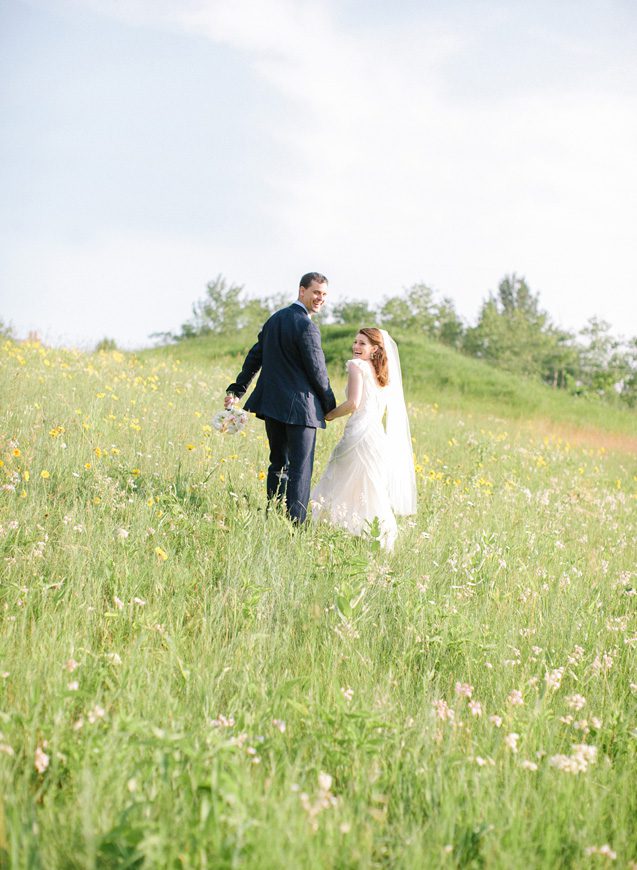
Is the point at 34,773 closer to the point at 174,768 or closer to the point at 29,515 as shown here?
the point at 174,768

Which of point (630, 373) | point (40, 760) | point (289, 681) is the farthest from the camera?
point (630, 373)

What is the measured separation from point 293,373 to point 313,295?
0.68 metres

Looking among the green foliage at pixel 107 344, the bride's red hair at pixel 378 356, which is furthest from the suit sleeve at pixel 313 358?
the green foliage at pixel 107 344

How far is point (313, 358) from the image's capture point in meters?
6.05

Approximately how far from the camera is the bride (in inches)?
255

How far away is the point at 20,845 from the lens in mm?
2125

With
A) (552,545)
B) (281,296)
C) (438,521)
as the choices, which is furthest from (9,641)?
(281,296)

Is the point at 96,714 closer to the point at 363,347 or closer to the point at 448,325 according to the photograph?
the point at 363,347

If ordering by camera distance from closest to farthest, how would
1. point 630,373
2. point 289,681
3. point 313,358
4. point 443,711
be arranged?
point 289,681
point 443,711
point 313,358
point 630,373

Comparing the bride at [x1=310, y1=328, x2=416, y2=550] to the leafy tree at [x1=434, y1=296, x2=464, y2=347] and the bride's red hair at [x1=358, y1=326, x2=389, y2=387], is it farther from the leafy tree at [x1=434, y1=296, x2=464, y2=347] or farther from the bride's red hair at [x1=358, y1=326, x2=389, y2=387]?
the leafy tree at [x1=434, y1=296, x2=464, y2=347]

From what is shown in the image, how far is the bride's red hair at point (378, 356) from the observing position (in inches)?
262

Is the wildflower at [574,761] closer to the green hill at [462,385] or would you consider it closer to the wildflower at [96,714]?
the wildflower at [96,714]

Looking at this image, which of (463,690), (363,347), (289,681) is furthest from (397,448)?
(289,681)

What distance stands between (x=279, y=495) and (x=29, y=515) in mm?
2204
